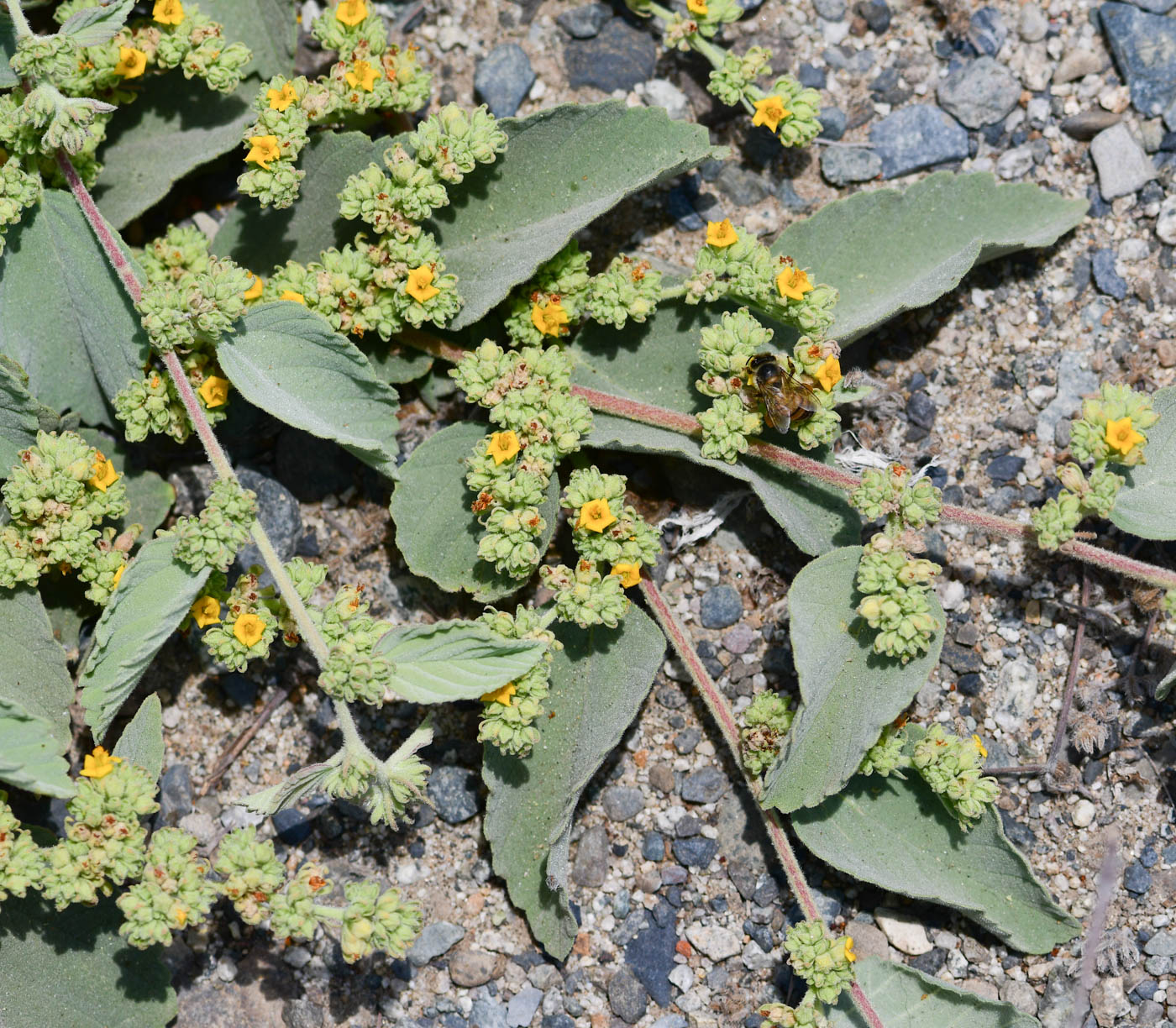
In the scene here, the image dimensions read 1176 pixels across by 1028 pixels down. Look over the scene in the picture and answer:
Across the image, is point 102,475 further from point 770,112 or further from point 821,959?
point 821,959

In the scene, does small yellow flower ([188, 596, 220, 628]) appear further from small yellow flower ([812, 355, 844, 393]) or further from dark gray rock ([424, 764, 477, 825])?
small yellow flower ([812, 355, 844, 393])

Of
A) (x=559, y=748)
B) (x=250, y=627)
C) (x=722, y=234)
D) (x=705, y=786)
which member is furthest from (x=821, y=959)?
(x=722, y=234)

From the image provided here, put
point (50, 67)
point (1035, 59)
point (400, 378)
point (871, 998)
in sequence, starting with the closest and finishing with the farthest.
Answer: point (50, 67) → point (871, 998) → point (400, 378) → point (1035, 59)

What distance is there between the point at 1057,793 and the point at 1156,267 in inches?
90.6

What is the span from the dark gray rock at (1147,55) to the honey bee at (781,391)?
2201 mm

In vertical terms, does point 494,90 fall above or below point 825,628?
above

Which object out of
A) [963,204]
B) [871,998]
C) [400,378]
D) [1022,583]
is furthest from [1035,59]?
[871,998]

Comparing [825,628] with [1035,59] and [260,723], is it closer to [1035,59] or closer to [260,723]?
[260,723]

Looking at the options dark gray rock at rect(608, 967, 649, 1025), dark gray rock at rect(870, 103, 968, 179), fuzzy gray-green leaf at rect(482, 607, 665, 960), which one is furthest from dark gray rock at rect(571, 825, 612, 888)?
dark gray rock at rect(870, 103, 968, 179)

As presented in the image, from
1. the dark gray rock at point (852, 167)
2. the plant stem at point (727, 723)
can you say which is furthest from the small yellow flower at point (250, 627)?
the dark gray rock at point (852, 167)

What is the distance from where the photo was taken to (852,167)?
5391 millimetres

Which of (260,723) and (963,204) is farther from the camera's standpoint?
(260,723)

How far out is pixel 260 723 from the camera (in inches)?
207

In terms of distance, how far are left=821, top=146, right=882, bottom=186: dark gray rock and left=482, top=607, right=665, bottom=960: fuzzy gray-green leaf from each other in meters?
2.16
